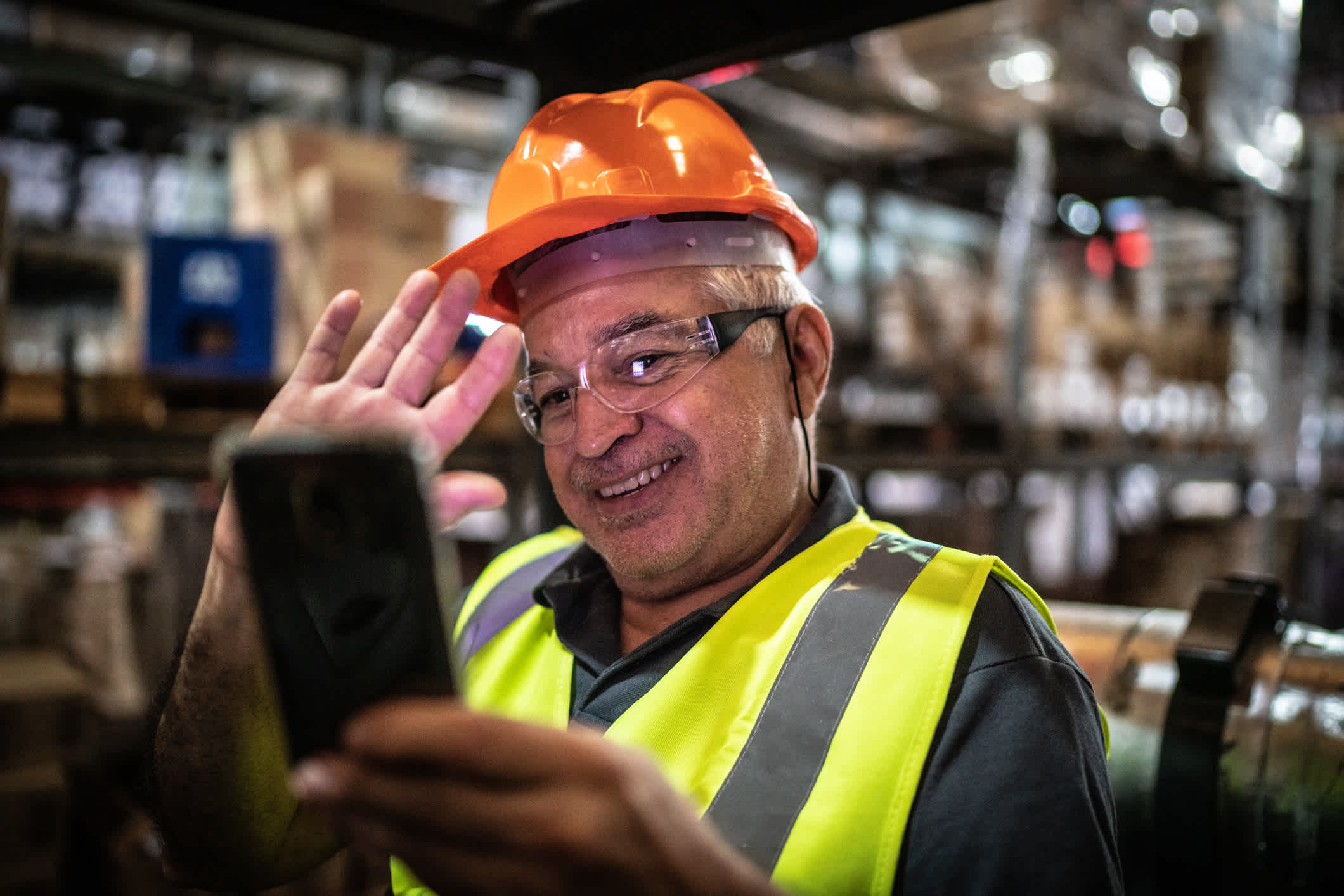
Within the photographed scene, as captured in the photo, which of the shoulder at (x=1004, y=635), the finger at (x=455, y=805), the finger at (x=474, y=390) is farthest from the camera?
the finger at (x=474, y=390)

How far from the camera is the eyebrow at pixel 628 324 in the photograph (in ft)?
5.22

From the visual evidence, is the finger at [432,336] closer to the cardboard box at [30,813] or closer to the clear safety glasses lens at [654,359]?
the clear safety glasses lens at [654,359]

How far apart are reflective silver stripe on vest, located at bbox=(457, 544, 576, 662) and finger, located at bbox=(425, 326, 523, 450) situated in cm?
35

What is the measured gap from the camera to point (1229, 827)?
1.50 meters

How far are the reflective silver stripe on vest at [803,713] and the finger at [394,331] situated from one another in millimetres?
862

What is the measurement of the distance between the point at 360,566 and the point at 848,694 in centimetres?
68

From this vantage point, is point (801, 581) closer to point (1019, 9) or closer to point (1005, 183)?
point (1019, 9)

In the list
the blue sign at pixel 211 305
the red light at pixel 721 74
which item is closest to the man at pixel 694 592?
the red light at pixel 721 74

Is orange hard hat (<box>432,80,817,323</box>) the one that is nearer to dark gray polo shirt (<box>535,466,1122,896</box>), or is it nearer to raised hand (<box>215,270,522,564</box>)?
raised hand (<box>215,270,522,564</box>)

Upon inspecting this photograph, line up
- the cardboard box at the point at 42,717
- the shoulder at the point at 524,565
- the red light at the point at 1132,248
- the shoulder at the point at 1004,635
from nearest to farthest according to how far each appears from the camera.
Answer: the shoulder at the point at 1004,635 → the shoulder at the point at 524,565 → the cardboard box at the point at 42,717 → the red light at the point at 1132,248

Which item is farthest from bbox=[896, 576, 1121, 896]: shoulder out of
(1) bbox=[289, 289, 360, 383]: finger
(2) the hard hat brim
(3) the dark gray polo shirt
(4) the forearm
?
(1) bbox=[289, 289, 360, 383]: finger

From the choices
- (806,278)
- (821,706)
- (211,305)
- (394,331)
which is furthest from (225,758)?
(806,278)

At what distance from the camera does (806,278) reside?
6.41 meters

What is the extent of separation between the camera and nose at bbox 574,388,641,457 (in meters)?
1.60
